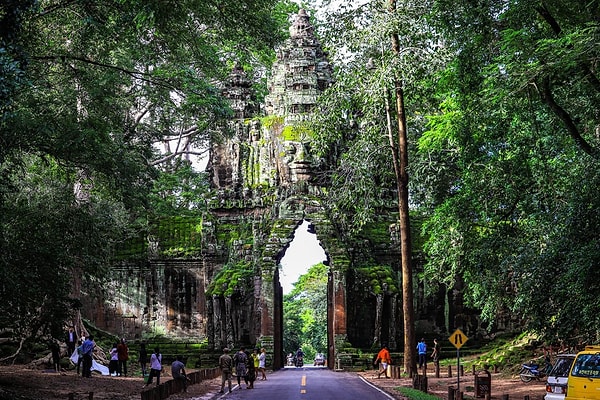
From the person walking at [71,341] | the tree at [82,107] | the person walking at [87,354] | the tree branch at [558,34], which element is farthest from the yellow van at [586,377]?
the person walking at [71,341]

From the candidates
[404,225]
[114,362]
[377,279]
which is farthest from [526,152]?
[114,362]

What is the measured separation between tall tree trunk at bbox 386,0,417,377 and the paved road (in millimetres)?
1898

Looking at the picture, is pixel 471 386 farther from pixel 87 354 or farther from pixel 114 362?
pixel 114 362

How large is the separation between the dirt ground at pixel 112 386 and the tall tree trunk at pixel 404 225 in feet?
4.00

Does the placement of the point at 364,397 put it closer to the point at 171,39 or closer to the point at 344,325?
the point at 171,39

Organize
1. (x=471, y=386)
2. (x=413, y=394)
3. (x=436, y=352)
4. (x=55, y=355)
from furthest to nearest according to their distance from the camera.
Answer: (x=436, y=352) → (x=55, y=355) → (x=471, y=386) → (x=413, y=394)

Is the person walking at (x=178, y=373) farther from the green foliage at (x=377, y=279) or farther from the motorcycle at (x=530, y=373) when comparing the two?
the green foliage at (x=377, y=279)

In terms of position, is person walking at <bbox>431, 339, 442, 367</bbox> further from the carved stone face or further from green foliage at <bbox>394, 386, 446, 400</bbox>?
the carved stone face

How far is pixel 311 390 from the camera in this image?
2145 cm

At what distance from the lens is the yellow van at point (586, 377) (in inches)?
505

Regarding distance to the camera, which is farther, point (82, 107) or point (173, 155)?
point (173, 155)

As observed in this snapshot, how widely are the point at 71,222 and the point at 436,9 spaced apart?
1007 cm

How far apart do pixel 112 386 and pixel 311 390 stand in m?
5.53

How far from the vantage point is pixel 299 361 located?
5300cm
